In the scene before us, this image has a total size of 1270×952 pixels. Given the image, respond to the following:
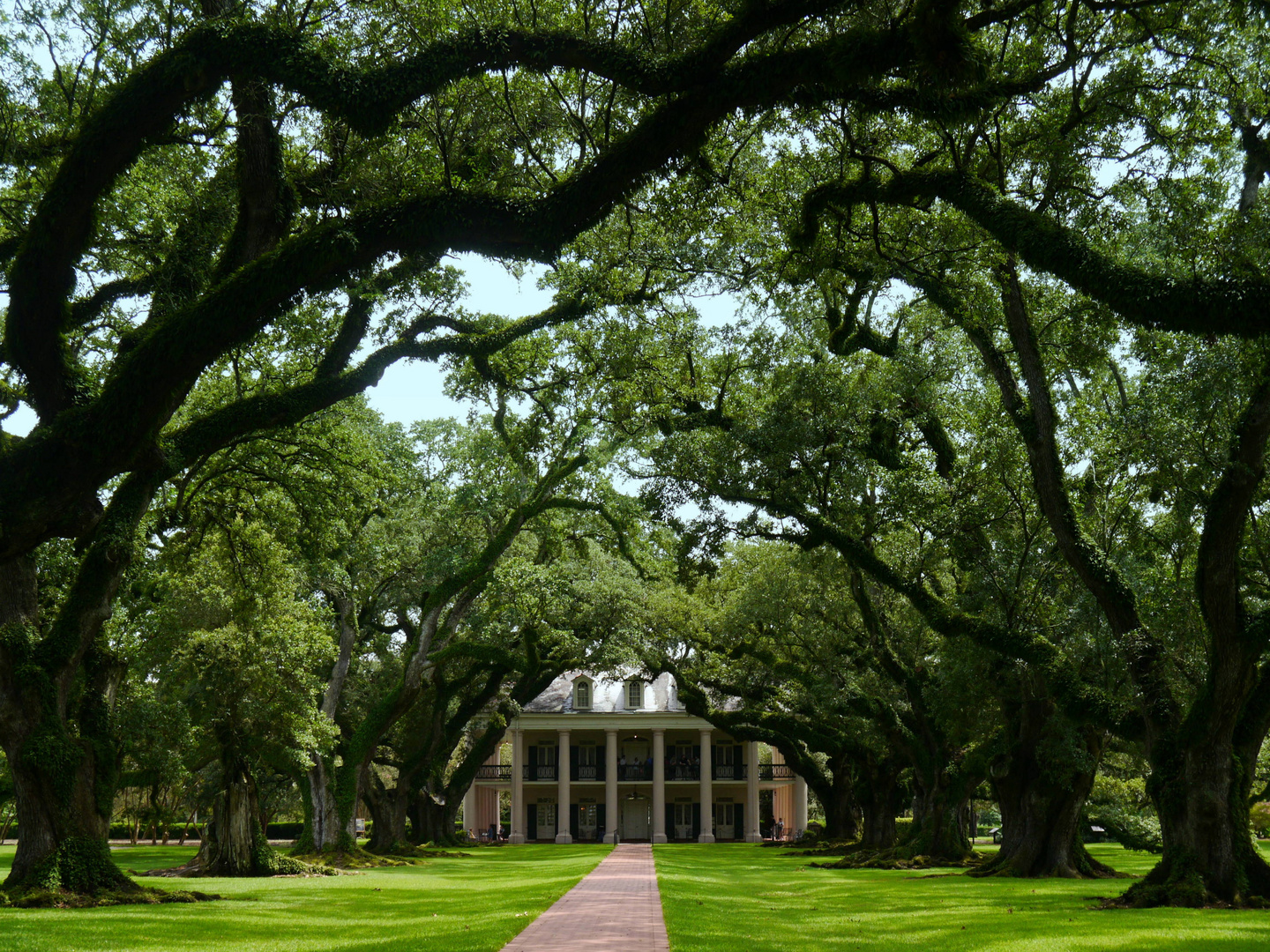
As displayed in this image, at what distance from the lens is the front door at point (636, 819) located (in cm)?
5509

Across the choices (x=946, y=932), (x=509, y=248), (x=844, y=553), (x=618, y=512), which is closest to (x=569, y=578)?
(x=618, y=512)

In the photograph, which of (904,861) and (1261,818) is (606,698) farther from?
(1261,818)

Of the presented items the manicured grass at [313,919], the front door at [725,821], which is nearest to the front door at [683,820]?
the front door at [725,821]

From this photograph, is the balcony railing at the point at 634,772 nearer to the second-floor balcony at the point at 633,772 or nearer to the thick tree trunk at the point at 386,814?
the second-floor balcony at the point at 633,772

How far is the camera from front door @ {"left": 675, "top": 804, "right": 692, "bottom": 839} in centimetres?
5450

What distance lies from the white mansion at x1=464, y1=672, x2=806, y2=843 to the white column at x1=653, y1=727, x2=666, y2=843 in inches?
2.8

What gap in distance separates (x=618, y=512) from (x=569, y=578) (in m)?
3.46

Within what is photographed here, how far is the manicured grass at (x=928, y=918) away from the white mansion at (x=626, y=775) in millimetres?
26931

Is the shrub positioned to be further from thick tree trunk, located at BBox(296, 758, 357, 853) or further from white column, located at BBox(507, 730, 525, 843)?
thick tree trunk, located at BBox(296, 758, 357, 853)

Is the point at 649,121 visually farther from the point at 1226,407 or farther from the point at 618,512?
the point at 618,512

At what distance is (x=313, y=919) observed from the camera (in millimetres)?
14438

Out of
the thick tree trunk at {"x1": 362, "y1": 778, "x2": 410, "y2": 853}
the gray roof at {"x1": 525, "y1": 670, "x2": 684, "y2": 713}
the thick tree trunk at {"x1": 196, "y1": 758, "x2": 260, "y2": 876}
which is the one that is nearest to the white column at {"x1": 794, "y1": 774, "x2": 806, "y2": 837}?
the gray roof at {"x1": 525, "y1": 670, "x2": 684, "y2": 713}

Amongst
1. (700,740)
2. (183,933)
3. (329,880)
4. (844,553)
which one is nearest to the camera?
(183,933)

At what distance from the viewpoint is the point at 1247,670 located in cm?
1505
